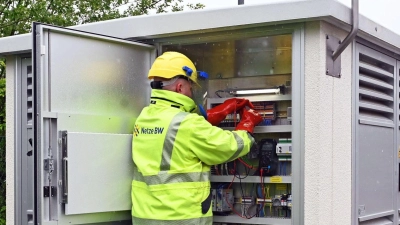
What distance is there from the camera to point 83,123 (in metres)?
4.26

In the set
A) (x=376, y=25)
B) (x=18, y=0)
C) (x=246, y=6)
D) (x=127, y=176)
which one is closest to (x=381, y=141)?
(x=376, y=25)

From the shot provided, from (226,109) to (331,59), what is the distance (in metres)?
0.89

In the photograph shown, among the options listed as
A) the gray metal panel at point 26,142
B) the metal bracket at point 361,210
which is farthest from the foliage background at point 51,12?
the metal bracket at point 361,210

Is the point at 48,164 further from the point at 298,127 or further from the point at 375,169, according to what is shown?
the point at 375,169

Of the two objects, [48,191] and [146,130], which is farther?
[146,130]

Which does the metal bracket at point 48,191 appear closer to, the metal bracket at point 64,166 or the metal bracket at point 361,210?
the metal bracket at point 64,166

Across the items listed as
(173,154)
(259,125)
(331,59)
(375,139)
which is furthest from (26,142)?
(375,139)

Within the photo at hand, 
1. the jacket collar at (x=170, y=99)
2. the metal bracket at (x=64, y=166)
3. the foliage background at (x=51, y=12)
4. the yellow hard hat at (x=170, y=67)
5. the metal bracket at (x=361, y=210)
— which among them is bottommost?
the metal bracket at (x=361, y=210)

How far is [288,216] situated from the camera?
485 cm

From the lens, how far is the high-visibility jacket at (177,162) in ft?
13.9

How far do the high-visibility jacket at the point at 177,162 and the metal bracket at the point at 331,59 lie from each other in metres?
0.71

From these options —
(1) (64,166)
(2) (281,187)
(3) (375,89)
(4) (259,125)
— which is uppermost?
(3) (375,89)

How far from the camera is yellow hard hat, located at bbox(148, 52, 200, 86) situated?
4.50 metres

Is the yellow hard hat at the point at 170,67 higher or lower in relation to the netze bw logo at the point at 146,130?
higher
